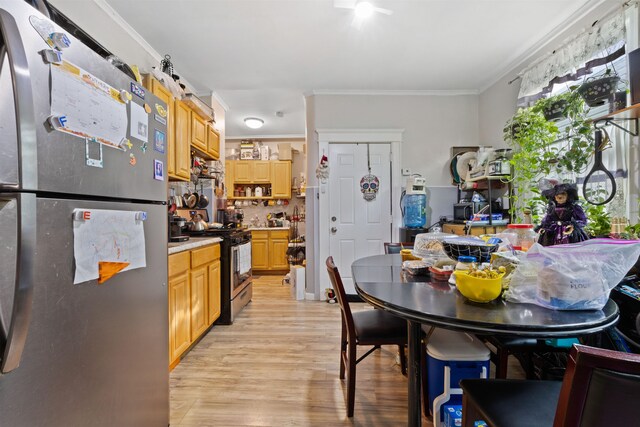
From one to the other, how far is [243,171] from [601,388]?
5787 millimetres

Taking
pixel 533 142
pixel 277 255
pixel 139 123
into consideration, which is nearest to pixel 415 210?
pixel 533 142

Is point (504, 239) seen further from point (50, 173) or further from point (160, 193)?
point (50, 173)

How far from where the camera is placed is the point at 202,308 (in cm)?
249

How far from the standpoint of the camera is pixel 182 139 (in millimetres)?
2646

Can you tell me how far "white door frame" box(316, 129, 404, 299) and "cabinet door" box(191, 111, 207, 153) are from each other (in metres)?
1.43

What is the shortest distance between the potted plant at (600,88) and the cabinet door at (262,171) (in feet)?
15.8

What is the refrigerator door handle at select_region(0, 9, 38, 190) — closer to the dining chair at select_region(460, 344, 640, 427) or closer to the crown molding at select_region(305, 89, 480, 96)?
the dining chair at select_region(460, 344, 640, 427)

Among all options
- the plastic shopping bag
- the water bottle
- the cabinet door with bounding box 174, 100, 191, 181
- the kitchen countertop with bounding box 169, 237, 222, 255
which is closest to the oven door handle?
the kitchen countertop with bounding box 169, 237, 222, 255

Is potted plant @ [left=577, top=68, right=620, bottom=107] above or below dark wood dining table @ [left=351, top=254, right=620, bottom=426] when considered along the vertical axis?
above

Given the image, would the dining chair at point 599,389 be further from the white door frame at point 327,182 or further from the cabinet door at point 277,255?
the cabinet door at point 277,255

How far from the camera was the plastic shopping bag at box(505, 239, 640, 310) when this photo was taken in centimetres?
93

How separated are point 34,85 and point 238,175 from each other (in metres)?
5.12

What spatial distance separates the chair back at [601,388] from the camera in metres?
0.52

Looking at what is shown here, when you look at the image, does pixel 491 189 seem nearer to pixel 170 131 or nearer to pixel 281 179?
pixel 170 131
